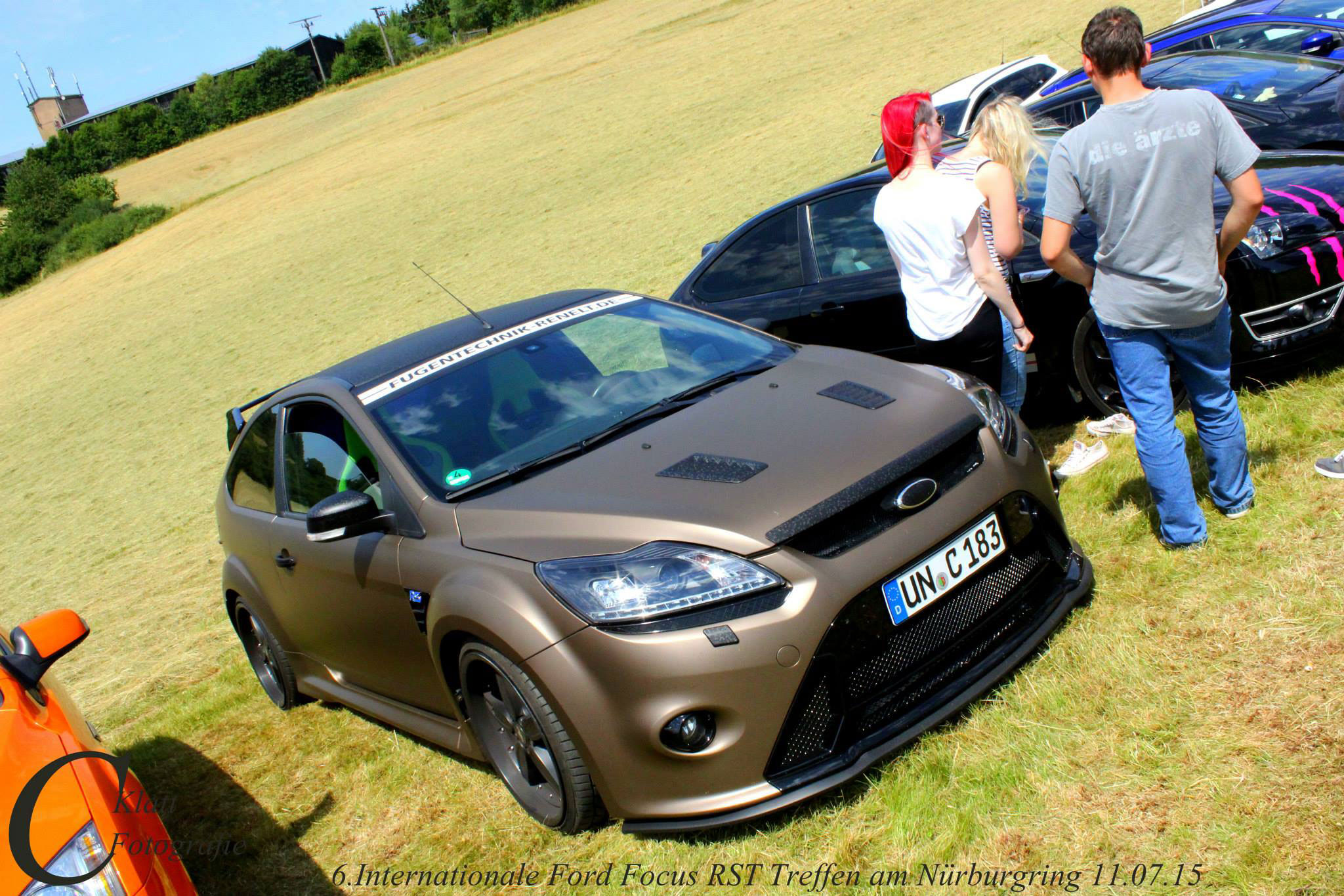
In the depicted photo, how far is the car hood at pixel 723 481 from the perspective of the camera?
3105 millimetres

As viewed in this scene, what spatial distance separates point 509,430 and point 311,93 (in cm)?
7679

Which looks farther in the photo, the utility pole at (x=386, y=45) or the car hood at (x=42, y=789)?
the utility pole at (x=386, y=45)

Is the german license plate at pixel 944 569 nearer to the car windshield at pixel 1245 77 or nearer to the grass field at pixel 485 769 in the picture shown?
the grass field at pixel 485 769

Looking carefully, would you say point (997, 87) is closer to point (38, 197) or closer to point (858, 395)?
point (858, 395)

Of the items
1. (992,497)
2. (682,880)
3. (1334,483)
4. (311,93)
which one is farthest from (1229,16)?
(311,93)

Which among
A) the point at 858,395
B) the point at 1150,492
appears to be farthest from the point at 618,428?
the point at 1150,492

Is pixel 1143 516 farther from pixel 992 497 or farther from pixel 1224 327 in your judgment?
pixel 992 497

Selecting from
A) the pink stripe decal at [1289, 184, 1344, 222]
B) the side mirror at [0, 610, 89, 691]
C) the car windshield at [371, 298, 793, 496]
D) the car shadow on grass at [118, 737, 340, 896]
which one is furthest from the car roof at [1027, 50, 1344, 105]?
the side mirror at [0, 610, 89, 691]

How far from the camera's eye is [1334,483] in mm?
3971

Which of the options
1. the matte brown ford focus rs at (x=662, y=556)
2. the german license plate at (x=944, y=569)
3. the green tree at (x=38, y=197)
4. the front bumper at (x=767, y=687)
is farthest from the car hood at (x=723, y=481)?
the green tree at (x=38, y=197)

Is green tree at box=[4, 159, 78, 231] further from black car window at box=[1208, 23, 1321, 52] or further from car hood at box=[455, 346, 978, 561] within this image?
car hood at box=[455, 346, 978, 561]

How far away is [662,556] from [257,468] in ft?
8.79

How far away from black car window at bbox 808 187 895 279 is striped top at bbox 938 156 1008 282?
117 cm

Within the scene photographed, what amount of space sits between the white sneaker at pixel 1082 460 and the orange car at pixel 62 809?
3761 mm
